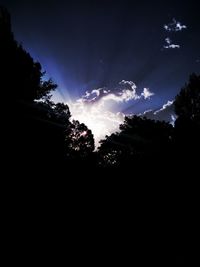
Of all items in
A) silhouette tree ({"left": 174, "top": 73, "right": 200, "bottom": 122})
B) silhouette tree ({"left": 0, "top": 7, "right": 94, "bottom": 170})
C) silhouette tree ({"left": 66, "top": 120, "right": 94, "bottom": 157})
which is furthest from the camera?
silhouette tree ({"left": 66, "top": 120, "right": 94, "bottom": 157})

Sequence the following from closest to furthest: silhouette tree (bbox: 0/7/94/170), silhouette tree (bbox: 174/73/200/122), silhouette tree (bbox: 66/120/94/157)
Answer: silhouette tree (bbox: 0/7/94/170) → silhouette tree (bbox: 174/73/200/122) → silhouette tree (bbox: 66/120/94/157)

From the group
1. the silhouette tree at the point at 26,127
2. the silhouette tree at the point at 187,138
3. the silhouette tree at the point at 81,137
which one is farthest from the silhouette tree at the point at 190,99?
the silhouette tree at the point at 26,127

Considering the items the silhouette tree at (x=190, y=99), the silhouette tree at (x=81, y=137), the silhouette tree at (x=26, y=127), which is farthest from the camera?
the silhouette tree at (x=81, y=137)

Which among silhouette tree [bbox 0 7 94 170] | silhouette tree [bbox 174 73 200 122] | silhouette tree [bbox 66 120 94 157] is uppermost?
silhouette tree [bbox 174 73 200 122]

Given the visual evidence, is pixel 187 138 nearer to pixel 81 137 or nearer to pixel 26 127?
pixel 26 127

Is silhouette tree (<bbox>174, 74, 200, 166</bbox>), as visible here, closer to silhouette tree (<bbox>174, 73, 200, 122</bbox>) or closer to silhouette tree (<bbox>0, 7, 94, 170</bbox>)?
silhouette tree (<bbox>174, 73, 200, 122</bbox>)

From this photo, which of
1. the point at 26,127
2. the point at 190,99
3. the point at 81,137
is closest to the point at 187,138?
the point at 26,127

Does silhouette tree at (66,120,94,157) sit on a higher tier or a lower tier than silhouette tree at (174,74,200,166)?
higher

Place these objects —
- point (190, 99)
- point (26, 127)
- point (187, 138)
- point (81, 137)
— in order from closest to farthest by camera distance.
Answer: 1. point (26, 127)
2. point (187, 138)
3. point (190, 99)
4. point (81, 137)

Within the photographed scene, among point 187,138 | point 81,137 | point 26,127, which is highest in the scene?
point 81,137

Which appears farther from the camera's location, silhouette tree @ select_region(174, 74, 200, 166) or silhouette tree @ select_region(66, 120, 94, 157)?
silhouette tree @ select_region(66, 120, 94, 157)

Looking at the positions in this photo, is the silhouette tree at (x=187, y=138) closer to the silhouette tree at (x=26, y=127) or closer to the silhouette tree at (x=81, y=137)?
the silhouette tree at (x=26, y=127)

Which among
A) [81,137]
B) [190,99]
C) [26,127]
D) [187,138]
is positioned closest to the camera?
[26,127]

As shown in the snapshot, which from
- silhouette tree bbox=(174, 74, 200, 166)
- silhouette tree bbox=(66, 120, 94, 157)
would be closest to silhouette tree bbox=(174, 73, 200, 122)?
silhouette tree bbox=(174, 74, 200, 166)
